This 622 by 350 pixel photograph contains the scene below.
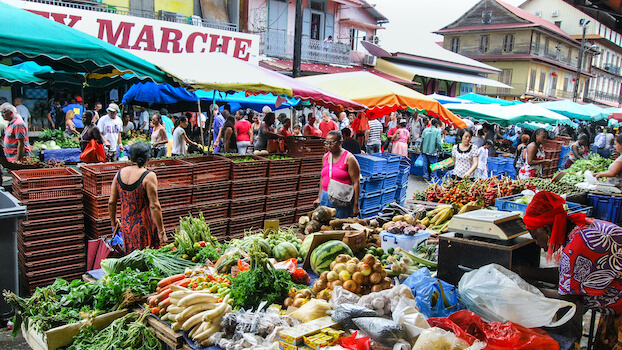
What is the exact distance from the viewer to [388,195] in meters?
10.1

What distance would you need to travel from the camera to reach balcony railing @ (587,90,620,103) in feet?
213

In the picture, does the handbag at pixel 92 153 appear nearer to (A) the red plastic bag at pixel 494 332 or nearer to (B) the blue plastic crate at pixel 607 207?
(A) the red plastic bag at pixel 494 332

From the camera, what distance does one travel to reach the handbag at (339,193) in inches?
258

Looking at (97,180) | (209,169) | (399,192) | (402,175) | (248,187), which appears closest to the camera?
(97,180)

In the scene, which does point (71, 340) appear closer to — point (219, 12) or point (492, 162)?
point (492, 162)

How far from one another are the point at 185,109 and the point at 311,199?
803 centimetres

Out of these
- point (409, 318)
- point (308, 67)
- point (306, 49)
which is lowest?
point (409, 318)

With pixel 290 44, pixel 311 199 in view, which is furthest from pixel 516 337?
pixel 290 44

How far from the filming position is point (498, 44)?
49531 millimetres

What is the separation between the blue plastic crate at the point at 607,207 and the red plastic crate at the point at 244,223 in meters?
5.87

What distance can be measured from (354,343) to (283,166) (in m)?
5.77

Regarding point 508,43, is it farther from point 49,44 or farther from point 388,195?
point 49,44

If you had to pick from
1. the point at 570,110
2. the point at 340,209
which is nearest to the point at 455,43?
the point at 570,110

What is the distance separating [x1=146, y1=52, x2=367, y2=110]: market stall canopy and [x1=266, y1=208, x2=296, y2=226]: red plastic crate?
7.25 feet
